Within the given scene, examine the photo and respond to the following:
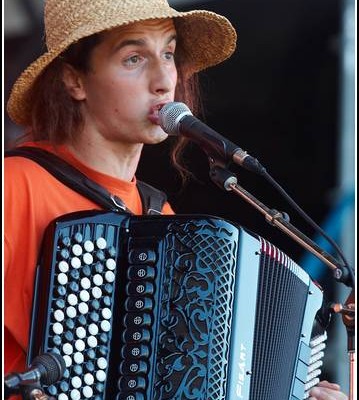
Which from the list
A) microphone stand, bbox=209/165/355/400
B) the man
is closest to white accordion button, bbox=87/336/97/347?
the man

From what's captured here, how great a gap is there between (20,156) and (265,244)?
0.66 meters

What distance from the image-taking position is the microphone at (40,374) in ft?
6.80

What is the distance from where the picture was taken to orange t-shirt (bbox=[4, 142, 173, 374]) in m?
2.53

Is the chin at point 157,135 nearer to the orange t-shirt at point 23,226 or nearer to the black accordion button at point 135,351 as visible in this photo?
the orange t-shirt at point 23,226

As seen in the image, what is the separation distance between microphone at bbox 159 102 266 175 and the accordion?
16 centimetres

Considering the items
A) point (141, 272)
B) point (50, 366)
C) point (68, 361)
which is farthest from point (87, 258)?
point (50, 366)

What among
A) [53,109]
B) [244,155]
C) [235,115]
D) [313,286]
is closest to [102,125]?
[53,109]

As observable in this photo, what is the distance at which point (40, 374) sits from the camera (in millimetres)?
2119

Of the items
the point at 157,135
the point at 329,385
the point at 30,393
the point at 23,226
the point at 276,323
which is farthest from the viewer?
the point at 329,385

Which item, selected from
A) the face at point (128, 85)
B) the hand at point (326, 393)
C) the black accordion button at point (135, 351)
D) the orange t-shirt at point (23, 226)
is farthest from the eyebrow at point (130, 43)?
the hand at point (326, 393)

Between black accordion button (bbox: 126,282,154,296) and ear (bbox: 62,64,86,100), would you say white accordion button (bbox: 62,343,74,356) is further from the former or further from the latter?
ear (bbox: 62,64,86,100)

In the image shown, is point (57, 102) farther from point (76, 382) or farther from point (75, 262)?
point (76, 382)

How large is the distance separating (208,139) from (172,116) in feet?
0.50

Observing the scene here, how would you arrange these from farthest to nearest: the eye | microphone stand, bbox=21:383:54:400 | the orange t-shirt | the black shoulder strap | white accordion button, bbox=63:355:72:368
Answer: the eye, the black shoulder strap, the orange t-shirt, white accordion button, bbox=63:355:72:368, microphone stand, bbox=21:383:54:400
